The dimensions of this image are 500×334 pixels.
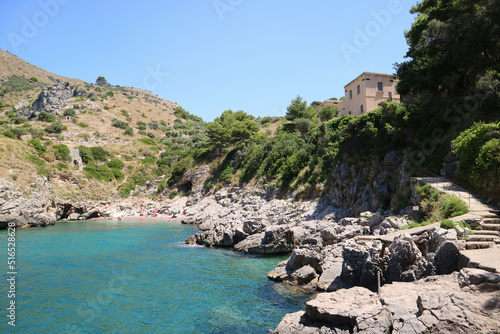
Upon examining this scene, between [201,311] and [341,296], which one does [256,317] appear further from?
[341,296]

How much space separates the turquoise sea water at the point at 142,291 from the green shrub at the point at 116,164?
3388 centimetres

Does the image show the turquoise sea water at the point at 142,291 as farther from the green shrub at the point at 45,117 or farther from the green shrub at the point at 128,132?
the green shrub at the point at 45,117

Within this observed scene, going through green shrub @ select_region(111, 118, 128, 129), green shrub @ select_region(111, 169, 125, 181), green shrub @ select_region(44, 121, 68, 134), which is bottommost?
green shrub @ select_region(111, 169, 125, 181)

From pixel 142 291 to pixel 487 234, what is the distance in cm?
1326

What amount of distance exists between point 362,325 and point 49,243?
2443 cm

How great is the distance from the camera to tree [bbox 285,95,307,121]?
1863 inches

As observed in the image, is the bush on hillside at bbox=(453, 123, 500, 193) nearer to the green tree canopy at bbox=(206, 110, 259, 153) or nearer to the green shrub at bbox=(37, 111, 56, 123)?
the green tree canopy at bbox=(206, 110, 259, 153)

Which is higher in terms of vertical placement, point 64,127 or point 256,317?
point 64,127

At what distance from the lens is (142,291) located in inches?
491

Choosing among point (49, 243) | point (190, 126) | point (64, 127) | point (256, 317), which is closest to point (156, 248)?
point (49, 243)

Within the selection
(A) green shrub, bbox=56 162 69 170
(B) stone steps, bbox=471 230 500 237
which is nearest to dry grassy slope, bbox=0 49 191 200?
(A) green shrub, bbox=56 162 69 170

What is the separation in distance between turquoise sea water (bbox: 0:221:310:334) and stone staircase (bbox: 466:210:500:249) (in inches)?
236

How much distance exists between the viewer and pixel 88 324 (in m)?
9.52

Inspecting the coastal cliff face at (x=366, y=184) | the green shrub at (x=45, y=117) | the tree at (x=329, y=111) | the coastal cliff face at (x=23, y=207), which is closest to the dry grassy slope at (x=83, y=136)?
the coastal cliff face at (x=23, y=207)
